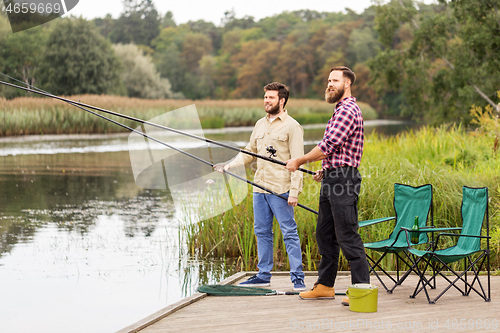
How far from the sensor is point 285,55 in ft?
199

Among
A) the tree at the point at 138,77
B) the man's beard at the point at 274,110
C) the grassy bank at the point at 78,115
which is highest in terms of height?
the tree at the point at 138,77

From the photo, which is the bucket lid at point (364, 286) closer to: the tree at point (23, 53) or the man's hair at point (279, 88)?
the man's hair at point (279, 88)

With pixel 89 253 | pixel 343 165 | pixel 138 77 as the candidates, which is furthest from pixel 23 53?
pixel 343 165

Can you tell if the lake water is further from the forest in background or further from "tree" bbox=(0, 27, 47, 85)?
"tree" bbox=(0, 27, 47, 85)

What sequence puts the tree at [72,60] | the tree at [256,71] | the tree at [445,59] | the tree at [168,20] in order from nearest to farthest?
the tree at [445,59] < the tree at [72,60] < the tree at [256,71] < the tree at [168,20]

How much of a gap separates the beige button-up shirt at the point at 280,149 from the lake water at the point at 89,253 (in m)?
1.50

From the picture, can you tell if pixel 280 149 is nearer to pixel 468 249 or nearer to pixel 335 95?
pixel 335 95

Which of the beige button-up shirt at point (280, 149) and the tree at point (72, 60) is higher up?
the tree at point (72, 60)

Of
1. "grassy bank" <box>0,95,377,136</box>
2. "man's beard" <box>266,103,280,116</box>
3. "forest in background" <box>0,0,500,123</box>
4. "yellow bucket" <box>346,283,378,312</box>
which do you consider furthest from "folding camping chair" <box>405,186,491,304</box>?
"grassy bank" <box>0,95,377,136</box>

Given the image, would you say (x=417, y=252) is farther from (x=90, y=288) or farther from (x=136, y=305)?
(x=90, y=288)

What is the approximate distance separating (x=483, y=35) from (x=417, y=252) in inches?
534

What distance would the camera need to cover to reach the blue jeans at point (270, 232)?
13.5 ft

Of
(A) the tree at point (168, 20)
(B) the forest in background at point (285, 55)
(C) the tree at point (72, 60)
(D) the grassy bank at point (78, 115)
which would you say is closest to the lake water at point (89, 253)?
(D) the grassy bank at point (78, 115)

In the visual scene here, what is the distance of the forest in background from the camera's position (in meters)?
18.6
